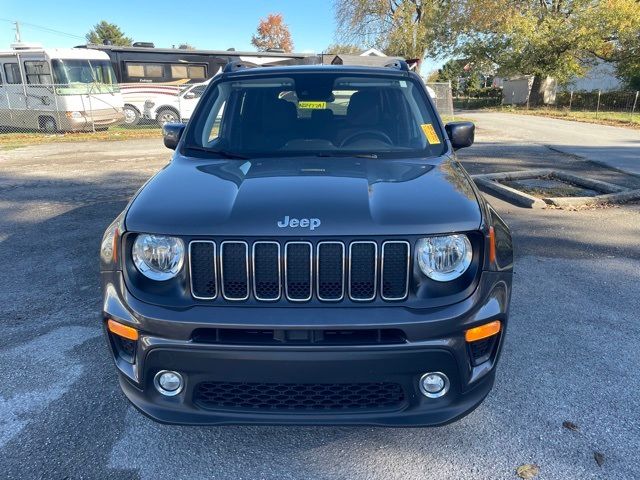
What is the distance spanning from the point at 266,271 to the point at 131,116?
21596 millimetres

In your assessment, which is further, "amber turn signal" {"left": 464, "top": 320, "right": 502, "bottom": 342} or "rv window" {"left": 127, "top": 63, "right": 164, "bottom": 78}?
"rv window" {"left": 127, "top": 63, "right": 164, "bottom": 78}

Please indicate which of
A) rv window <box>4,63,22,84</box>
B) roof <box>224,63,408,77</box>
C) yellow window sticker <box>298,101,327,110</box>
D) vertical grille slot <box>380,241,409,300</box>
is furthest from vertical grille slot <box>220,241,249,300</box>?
rv window <box>4,63,22,84</box>

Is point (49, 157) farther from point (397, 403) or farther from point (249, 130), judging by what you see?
point (397, 403)

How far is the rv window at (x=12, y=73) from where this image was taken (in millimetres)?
18906

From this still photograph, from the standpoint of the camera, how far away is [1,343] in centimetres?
Answer: 365

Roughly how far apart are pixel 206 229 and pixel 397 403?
1154mm

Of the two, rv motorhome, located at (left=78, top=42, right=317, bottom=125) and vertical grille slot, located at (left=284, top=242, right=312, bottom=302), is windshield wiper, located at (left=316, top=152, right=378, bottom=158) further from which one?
rv motorhome, located at (left=78, top=42, right=317, bottom=125)

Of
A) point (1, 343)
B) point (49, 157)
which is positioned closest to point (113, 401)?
point (1, 343)

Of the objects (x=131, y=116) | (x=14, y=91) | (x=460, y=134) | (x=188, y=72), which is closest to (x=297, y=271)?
(x=460, y=134)

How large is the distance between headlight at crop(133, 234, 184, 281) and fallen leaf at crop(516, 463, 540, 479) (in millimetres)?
1867

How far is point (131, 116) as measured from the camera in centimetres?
2166

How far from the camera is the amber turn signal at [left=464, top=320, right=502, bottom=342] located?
2.21m

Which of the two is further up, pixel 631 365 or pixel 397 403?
pixel 397 403

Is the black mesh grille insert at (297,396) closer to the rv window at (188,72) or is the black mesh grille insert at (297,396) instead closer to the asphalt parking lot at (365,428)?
the asphalt parking lot at (365,428)
